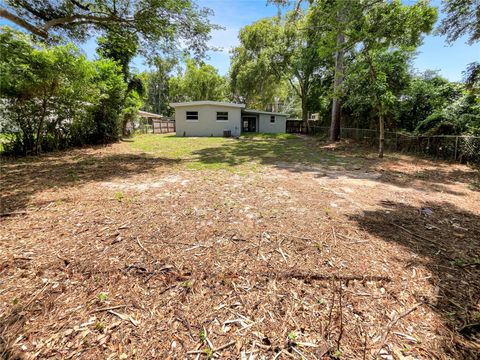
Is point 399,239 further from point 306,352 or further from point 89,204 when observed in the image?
point 89,204

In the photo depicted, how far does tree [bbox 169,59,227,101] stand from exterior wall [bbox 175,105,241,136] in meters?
13.1

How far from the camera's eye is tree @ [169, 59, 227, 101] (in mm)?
29531

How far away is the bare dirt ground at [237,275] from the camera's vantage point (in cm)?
158

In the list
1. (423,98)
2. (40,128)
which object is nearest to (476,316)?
(40,128)

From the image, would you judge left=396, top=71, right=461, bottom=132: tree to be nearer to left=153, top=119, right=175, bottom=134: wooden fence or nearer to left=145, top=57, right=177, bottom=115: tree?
left=153, top=119, right=175, bottom=134: wooden fence

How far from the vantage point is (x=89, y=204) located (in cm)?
390

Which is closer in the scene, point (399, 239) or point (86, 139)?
point (399, 239)

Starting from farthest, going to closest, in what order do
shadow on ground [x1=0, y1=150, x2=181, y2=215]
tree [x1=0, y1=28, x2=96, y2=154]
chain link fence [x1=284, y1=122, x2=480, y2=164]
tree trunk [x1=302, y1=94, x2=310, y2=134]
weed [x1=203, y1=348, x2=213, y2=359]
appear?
1. tree trunk [x1=302, y1=94, x2=310, y2=134]
2. chain link fence [x1=284, y1=122, x2=480, y2=164]
3. tree [x1=0, y1=28, x2=96, y2=154]
4. shadow on ground [x1=0, y1=150, x2=181, y2=215]
5. weed [x1=203, y1=348, x2=213, y2=359]

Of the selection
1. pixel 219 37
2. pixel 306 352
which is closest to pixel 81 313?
pixel 306 352

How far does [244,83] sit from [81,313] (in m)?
24.2

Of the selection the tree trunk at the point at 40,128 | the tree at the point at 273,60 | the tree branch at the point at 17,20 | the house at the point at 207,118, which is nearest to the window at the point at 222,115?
the house at the point at 207,118

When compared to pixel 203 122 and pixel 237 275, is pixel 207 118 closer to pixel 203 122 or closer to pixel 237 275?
pixel 203 122

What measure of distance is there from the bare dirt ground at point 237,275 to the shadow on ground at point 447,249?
0.05ft

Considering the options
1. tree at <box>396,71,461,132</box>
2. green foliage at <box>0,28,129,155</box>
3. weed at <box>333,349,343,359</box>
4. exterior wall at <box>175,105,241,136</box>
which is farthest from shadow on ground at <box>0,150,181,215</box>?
tree at <box>396,71,461,132</box>
